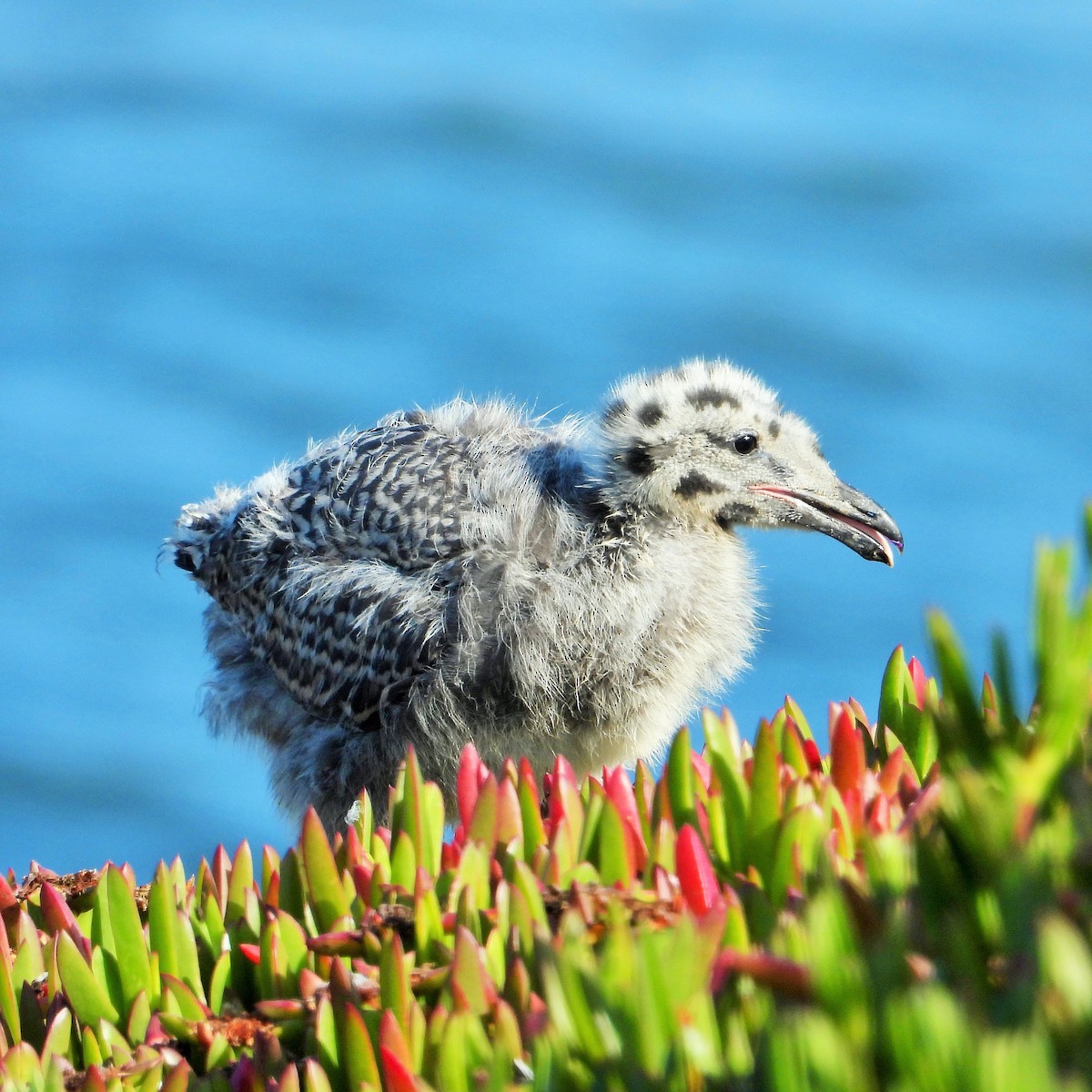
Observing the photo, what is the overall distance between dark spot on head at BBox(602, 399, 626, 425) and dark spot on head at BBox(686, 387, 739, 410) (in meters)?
0.18

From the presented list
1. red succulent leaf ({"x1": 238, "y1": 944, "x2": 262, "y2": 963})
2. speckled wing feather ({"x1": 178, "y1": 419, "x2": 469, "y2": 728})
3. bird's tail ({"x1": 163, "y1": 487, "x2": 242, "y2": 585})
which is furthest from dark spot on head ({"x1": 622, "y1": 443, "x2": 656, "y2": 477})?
red succulent leaf ({"x1": 238, "y1": 944, "x2": 262, "y2": 963})

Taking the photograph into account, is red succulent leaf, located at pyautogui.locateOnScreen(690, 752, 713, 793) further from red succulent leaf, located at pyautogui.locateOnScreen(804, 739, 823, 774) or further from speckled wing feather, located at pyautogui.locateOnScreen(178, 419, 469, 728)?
speckled wing feather, located at pyautogui.locateOnScreen(178, 419, 469, 728)

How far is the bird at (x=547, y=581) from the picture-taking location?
157 inches

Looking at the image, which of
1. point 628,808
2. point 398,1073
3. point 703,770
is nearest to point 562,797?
point 628,808

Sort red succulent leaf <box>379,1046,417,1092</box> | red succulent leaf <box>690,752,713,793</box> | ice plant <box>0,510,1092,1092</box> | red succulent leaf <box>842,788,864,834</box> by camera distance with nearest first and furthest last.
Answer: ice plant <box>0,510,1092,1092</box> → red succulent leaf <box>379,1046,417,1092</box> → red succulent leaf <box>842,788,864,834</box> → red succulent leaf <box>690,752,713,793</box>

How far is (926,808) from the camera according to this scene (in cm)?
177

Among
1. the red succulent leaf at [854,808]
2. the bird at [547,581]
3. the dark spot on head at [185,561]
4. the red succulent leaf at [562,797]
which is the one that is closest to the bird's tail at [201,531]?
the dark spot on head at [185,561]

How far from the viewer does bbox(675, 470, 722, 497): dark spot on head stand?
4109 millimetres

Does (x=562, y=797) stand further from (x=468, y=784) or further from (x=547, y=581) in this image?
(x=547, y=581)

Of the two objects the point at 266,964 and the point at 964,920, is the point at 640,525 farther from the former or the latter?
the point at 964,920

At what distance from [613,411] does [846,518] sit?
2.29 feet

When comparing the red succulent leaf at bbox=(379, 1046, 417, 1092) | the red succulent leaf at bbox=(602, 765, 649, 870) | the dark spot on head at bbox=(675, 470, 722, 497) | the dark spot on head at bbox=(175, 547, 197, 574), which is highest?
Answer: the dark spot on head at bbox=(175, 547, 197, 574)

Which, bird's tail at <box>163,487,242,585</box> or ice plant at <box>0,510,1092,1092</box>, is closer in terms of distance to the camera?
ice plant at <box>0,510,1092,1092</box>

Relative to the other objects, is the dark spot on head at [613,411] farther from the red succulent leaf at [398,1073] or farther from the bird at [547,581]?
the red succulent leaf at [398,1073]
